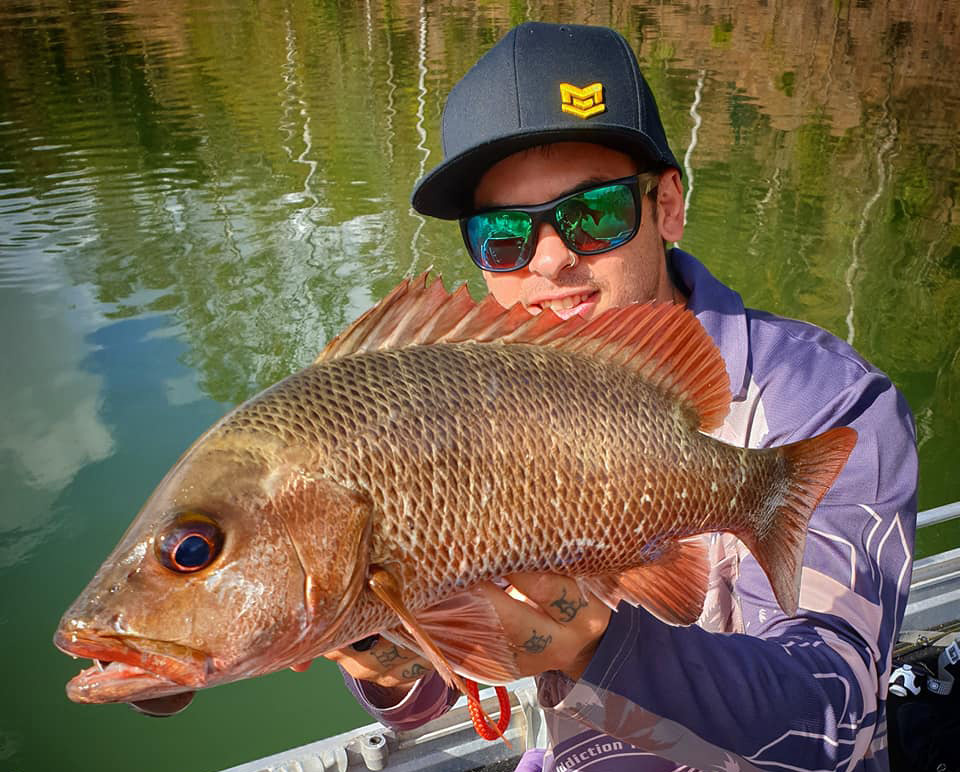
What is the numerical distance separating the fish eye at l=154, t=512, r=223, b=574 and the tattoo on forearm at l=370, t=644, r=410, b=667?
432mm

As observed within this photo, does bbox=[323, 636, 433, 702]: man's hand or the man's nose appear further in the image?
the man's nose

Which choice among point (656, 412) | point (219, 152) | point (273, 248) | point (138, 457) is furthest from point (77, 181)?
point (656, 412)

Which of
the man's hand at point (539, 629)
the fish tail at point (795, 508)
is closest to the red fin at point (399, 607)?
the man's hand at point (539, 629)

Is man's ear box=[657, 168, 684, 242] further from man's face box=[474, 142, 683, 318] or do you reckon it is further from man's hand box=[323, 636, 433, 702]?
man's hand box=[323, 636, 433, 702]

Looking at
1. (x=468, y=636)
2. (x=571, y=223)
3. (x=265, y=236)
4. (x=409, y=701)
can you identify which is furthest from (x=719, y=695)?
(x=265, y=236)

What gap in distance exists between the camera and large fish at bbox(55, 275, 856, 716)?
115 centimetres

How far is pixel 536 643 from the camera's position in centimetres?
138

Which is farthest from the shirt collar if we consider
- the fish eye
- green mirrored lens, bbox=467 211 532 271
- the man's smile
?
the fish eye

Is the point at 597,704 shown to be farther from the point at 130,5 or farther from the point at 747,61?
the point at 130,5

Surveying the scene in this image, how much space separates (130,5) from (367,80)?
49.4 feet

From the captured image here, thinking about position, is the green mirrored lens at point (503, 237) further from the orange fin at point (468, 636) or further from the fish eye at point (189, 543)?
the fish eye at point (189, 543)

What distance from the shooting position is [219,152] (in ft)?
46.9

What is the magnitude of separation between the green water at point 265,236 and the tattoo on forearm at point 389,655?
2.70 metres

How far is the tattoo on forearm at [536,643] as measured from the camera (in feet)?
4.49
